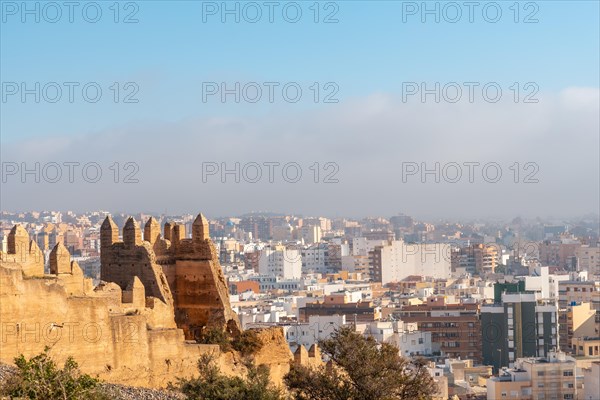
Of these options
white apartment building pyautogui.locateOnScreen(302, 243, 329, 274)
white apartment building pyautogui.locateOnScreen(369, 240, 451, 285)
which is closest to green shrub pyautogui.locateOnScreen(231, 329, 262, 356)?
white apartment building pyautogui.locateOnScreen(369, 240, 451, 285)

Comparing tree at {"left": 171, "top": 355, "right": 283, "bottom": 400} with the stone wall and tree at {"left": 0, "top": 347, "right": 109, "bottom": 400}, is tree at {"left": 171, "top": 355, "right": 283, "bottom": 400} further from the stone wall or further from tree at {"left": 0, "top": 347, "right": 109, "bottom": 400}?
tree at {"left": 0, "top": 347, "right": 109, "bottom": 400}

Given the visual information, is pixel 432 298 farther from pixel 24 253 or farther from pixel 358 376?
pixel 24 253

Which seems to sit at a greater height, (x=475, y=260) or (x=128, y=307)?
(x=128, y=307)

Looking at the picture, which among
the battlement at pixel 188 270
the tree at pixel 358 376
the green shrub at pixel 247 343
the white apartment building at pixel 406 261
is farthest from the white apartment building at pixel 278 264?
the tree at pixel 358 376

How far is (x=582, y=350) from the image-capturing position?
84125 millimetres

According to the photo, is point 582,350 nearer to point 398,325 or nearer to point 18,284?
point 398,325

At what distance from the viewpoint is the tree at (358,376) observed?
2988 cm

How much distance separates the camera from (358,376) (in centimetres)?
3034

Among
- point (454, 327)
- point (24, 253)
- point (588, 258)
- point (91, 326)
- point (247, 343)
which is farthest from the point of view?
point (588, 258)

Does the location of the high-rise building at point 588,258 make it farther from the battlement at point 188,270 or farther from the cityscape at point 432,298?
the battlement at point 188,270

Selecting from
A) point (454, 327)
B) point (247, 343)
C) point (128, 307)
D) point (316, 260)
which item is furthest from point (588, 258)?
point (128, 307)

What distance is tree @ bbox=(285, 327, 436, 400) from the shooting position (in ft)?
98.0

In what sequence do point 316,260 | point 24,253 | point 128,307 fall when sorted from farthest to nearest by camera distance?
point 316,260 → point 128,307 → point 24,253

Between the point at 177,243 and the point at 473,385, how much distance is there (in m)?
41.4
